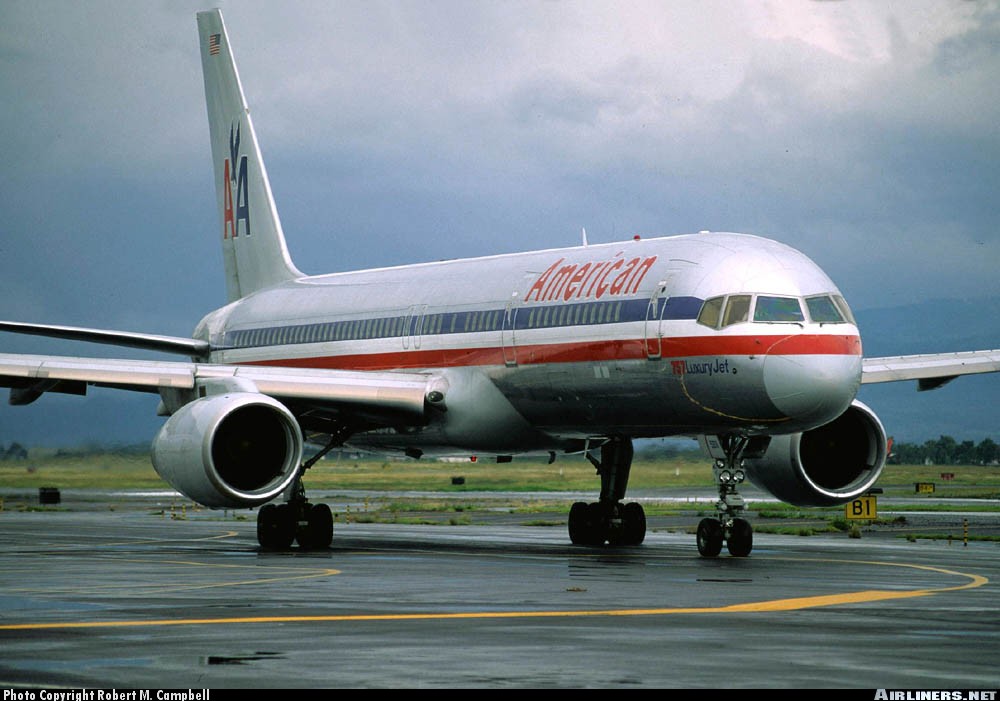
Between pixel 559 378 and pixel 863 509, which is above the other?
pixel 559 378

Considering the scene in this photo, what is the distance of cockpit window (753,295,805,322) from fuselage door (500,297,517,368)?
5.30 metres

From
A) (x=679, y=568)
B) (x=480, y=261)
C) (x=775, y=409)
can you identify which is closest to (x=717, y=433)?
(x=775, y=409)

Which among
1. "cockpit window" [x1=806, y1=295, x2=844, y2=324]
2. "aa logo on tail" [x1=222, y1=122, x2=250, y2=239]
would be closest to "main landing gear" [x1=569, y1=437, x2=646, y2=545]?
"cockpit window" [x1=806, y1=295, x2=844, y2=324]

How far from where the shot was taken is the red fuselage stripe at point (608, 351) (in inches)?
947

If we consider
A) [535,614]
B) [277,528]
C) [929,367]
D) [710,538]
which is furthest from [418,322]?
[535,614]

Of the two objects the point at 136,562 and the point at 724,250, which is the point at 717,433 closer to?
the point at 724,250

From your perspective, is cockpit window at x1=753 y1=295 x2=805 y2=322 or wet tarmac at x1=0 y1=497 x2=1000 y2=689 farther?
cockpit window at x1=753 y1=295 x2=805 y2=322

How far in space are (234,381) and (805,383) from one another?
31.9 ft

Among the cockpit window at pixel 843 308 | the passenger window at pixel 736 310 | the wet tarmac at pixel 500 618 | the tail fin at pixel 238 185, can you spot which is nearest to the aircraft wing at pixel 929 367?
the wet tarmac at pixel 500 618

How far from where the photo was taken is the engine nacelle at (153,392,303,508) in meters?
25.4

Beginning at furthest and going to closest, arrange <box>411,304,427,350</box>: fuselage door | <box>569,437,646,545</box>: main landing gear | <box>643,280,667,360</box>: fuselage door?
<box>411,304,427,350</box>: fuselage door → <box>569,437,646,545</box>: main landing gear → <box>643,280,667,360</box>: fuselage door

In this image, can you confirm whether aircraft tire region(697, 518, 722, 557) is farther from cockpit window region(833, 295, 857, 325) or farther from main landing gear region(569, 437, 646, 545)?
main landing gear region(569, 437, 646, 545)

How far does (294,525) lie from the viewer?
2950 centimetres

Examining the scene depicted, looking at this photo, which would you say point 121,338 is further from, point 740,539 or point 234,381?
point 740,539
